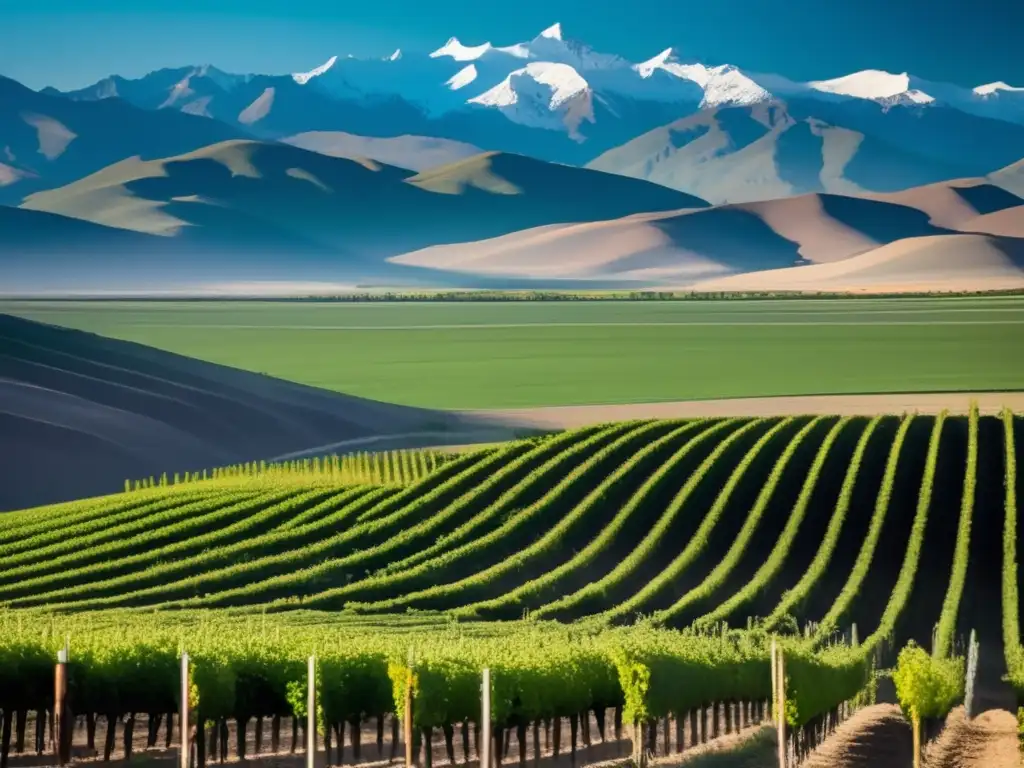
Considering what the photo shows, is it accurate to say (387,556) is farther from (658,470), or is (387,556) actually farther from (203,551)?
(658,470)

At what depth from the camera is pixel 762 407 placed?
70.4 m

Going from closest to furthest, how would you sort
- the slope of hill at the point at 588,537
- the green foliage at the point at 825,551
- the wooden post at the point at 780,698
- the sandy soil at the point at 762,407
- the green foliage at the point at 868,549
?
the wooden post at the point at 780,698
the green foliage at the point at 868,549
the green foliage at the point at 825,551
the slope of hill at the point at 588,537
the sandy soil at the point at 762,407

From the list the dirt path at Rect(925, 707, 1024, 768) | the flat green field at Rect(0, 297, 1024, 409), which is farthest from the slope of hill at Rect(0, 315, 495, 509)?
the dirt path at Rect(925, 707, 1024, 768)

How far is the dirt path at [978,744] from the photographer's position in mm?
22859

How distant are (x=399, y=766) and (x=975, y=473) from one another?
28965 mm

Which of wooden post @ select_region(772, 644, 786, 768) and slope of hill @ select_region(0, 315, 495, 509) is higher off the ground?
slope of hill @ select_region(0, 315, 495, 509)

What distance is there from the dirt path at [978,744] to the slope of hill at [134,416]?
31111 mm

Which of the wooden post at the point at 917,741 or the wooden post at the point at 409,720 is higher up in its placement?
the wooden post at the point at 409,720

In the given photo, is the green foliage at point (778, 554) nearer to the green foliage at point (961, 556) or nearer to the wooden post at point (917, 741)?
the green foliage at point (961, 556)

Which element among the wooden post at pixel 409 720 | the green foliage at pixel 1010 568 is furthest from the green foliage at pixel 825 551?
the wooden post at pixel 409 720

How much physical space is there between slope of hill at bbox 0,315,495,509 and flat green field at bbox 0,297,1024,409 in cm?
1026

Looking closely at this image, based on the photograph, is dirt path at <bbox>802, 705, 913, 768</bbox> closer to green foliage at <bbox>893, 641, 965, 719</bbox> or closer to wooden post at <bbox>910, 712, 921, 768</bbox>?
green foliage at <bbox>893, 641, 965, 719</bbox>

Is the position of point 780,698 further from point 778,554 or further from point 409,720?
point 778,554

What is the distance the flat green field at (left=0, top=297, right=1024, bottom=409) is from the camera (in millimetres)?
84750
